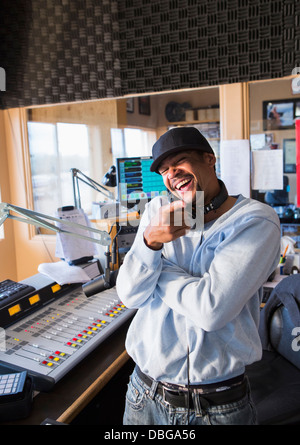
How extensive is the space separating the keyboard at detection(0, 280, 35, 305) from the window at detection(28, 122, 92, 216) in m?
1.31

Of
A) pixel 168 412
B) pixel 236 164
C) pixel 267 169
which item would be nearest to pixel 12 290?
pixel 168 412

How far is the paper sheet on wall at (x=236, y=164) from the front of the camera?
7.41 ft

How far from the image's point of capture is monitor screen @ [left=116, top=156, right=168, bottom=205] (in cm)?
242

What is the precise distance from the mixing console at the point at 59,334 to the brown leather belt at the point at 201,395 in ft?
1.23

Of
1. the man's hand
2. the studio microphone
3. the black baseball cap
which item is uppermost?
the black baseball cap

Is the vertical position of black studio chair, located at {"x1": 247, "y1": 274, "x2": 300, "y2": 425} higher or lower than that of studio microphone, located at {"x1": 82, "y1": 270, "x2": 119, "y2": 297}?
lower

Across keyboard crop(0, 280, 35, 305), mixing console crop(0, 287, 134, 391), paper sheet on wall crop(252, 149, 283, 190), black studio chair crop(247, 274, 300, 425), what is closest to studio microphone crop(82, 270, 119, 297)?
mixing console crop(0, 287, 134, 391)

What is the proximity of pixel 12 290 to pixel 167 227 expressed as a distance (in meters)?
0.96

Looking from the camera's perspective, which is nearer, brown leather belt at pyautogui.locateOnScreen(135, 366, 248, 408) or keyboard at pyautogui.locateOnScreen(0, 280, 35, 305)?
brown leather belt at pyautogui.locateOnScreen(135, 366, 248, 408)

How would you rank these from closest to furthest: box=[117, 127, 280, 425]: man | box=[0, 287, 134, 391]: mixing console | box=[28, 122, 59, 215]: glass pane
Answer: box=[117, 127, 280, 425]: man
box=[0, 287, 134, 391]: mixing console
box=[28, 122, 59, 215]: glass pane

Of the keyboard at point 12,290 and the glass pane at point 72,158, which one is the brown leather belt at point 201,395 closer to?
the keyboard at point 12,290

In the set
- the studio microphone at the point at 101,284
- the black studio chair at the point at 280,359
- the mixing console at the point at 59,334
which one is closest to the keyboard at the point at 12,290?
the mixing console at the point at 59,334

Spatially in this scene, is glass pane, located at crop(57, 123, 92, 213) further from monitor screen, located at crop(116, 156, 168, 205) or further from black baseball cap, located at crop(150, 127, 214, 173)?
black baseball cap, located at crop(150, 127, 214, 173)
